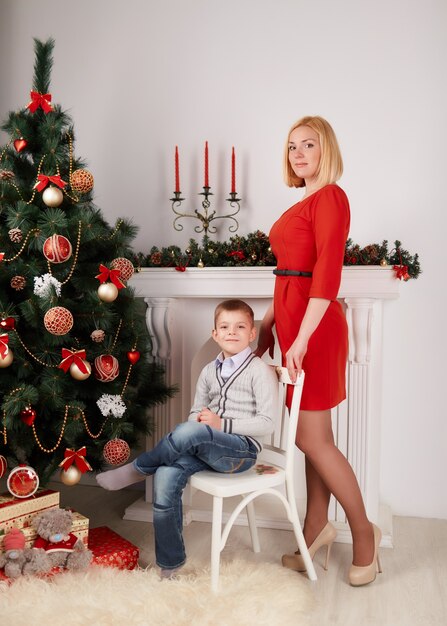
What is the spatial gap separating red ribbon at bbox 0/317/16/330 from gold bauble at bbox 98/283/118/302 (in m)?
0.32

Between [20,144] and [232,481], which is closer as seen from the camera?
[232,481]

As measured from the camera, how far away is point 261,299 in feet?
9.30

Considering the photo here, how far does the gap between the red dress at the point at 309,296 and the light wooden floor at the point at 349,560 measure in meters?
0.62

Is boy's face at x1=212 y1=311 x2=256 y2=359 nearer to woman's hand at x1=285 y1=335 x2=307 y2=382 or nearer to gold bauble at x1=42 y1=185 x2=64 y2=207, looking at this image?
woman's hand at x1=285 y1=335 x2=307 y2=382

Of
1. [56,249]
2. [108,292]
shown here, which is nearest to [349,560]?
[108,292]

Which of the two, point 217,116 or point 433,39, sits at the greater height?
point 433,39

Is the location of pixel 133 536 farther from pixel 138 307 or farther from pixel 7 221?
pixel 7 221

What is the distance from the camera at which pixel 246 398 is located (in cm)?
216

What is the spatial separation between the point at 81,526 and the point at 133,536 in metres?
0.45

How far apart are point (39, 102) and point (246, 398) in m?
1.33

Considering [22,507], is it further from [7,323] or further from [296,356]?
[296,356]

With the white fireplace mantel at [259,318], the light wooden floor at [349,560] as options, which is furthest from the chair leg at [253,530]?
the white fireplace mantel at [259,318]

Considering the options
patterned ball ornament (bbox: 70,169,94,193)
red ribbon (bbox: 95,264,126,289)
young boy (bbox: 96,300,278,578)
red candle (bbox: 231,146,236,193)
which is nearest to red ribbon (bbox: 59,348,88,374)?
red ribbon (bbox: 95,264,126,289)

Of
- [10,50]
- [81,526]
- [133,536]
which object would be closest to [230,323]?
[81,526]
